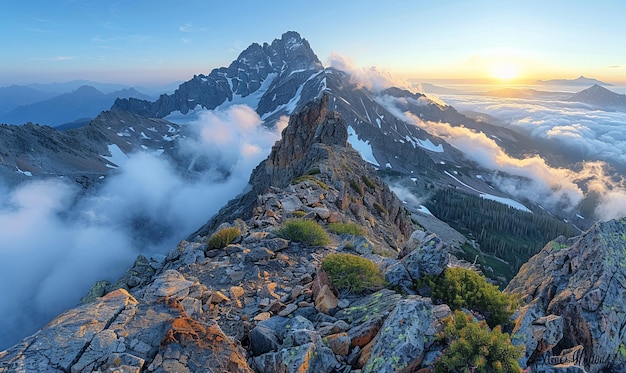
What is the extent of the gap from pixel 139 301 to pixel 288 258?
7.58 m

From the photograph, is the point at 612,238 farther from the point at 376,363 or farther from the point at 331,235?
the point at 331,235

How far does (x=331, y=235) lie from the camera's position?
69.2 ft

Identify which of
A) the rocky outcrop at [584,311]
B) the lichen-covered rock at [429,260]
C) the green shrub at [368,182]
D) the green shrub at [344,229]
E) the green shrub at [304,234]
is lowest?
the green shrub at [368,182]

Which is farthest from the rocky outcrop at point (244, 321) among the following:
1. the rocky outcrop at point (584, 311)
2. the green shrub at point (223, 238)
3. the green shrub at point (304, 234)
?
the rocky outcrop at point (584, 311)

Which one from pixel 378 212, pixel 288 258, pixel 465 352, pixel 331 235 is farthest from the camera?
pixel 378 212

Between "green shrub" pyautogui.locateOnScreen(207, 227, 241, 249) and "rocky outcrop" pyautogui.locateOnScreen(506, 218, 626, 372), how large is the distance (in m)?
13.3

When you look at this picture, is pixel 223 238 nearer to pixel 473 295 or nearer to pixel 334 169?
pixel 473 295

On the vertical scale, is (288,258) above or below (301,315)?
below

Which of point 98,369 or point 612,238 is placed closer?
point 98,369

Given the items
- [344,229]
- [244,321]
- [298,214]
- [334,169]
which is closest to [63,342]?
[244,321]

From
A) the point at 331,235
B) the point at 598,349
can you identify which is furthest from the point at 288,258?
the point at 598,349

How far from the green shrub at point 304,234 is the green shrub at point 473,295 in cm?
838

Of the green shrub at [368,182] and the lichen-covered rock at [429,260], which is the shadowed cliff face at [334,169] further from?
the lichen-covered rock at [429,260]

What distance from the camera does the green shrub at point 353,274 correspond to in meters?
11.1
